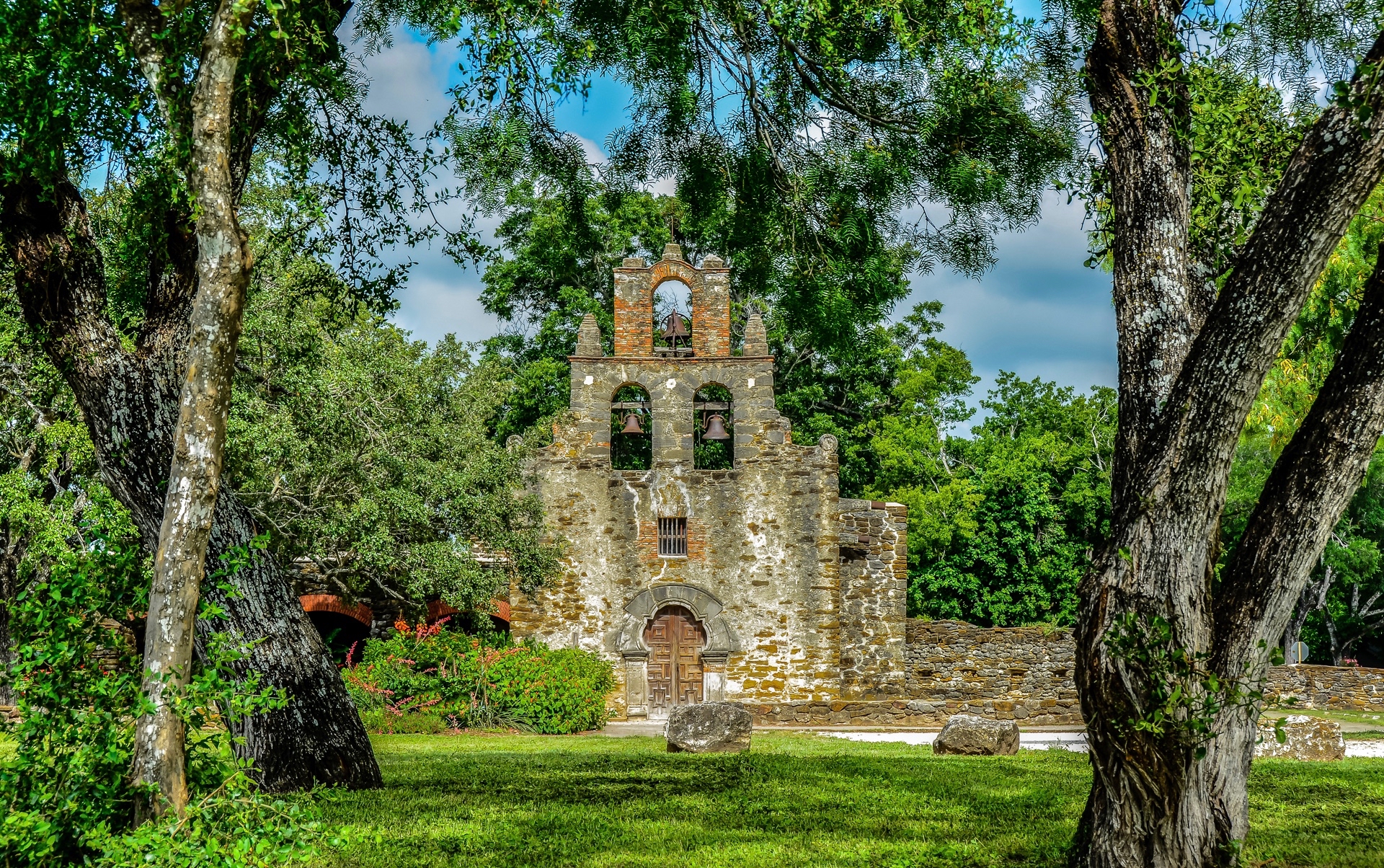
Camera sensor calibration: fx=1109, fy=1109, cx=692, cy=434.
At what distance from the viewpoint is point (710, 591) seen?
20500 mm

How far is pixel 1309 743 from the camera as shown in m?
12.1

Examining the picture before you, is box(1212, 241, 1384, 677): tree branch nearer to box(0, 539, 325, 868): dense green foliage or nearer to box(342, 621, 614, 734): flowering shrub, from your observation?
box(0, 539, 325, 868): dense green foliage

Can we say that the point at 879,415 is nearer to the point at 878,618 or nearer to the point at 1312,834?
the point at 878,618

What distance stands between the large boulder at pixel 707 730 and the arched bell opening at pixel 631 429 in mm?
7526

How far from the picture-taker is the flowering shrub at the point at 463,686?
16516 millimetres

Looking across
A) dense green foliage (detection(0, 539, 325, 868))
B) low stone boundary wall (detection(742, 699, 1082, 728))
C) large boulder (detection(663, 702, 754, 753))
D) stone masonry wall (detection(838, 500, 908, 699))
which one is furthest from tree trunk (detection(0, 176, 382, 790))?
stone masonry wall (detection(838, 500, 908, 699))

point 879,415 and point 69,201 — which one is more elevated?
point 879,415

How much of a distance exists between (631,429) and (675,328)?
264 centimetres

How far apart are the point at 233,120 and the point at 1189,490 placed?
5049 millimetres

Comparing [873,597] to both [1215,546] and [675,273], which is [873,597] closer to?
[675,273]

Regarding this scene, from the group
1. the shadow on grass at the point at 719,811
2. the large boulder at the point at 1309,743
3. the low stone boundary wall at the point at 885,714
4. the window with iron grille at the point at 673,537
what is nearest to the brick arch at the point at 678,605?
the window with iron grille at the point at 673,537

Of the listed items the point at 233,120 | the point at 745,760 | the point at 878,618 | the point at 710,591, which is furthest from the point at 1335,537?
the point at 233,120

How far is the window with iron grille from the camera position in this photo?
20.7m

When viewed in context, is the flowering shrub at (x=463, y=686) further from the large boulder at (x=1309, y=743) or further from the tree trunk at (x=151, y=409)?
the large boulder at (x=1309, y=743)
